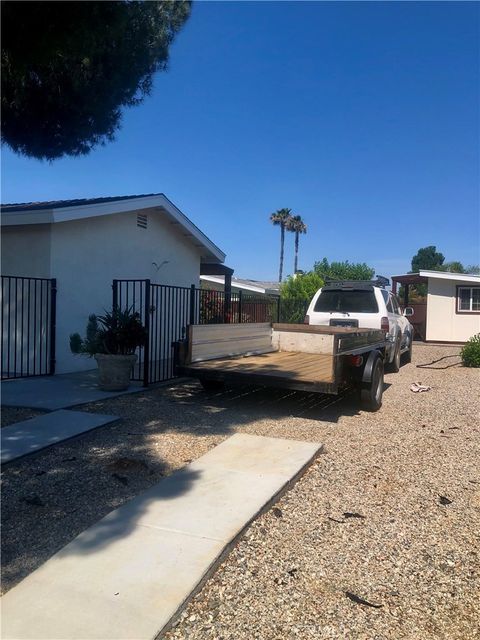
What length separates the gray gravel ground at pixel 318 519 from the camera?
2816 mm

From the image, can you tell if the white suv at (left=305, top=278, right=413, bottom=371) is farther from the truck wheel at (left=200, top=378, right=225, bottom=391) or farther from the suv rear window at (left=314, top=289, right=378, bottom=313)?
the truck wheel at (left=200, top=378, right=225, bottom=391)

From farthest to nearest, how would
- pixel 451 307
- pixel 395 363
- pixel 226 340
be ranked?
pixel 451 307
pixel 395 363
pixel 226 340

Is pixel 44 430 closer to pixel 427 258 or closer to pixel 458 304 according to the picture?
pixel 458 304

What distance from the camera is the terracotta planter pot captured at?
27.8 feet

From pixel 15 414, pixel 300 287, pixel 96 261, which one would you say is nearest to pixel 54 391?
pixel 15 414

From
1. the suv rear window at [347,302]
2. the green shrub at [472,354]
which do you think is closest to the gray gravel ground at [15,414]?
the suv rear window at [347,302]

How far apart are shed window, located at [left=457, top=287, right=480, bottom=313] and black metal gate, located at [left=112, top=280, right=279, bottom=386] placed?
8.22 meters

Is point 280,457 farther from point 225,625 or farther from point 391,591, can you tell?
point 225,625

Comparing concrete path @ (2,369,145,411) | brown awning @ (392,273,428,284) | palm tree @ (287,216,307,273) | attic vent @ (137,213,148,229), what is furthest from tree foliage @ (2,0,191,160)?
palm tree @ (287,216,307,273)

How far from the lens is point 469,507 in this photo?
4.36 metres

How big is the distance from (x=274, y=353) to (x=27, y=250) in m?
5.27

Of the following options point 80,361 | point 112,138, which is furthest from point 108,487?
point 112,138

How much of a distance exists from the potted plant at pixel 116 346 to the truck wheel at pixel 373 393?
→ 3695 mm

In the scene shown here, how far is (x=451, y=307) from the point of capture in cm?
2134
